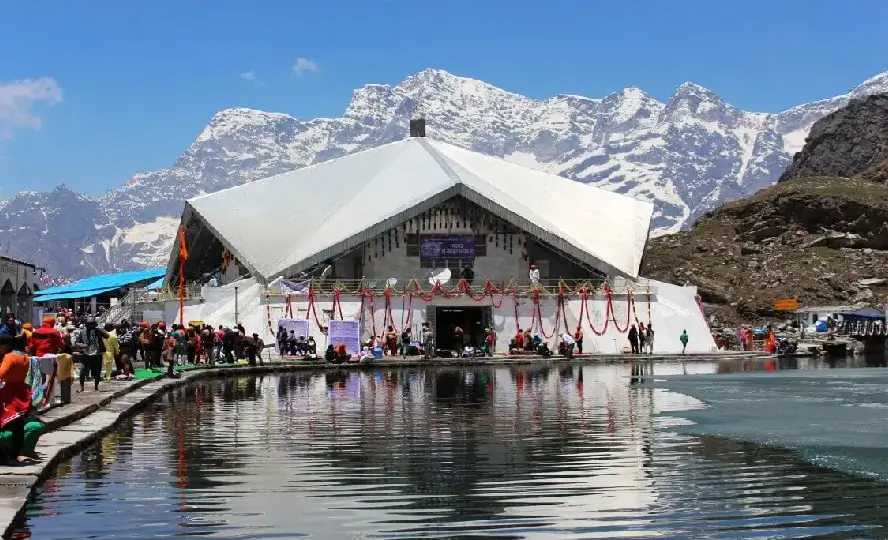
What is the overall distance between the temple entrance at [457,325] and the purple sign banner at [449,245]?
308 cm

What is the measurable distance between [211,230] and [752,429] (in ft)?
124

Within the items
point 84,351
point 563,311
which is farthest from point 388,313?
point 84,351

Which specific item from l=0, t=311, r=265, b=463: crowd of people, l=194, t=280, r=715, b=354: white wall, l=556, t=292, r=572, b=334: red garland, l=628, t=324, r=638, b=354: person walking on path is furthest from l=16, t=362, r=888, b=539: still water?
l=556, t=292, r=572, b=334: red garland

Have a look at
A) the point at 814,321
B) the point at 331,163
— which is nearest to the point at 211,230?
the point at 331,163

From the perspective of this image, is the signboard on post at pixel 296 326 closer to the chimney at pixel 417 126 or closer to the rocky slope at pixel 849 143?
A: the chimney at pixel 417 126

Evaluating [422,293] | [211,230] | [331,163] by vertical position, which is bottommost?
[422,293]

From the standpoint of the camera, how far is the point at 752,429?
52.5ft

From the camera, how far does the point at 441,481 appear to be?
11492 millimetres

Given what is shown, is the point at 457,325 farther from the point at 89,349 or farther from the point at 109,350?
the point at 89,349

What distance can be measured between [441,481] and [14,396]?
13.7ft

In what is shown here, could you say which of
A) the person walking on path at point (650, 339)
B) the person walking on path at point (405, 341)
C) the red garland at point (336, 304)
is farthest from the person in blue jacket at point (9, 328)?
the person walking on path at point (650, 339)

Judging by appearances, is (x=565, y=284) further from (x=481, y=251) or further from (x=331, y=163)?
(x=331, y=163)

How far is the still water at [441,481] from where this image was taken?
928 centimetres

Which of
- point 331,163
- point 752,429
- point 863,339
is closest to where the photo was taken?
point 752,429
